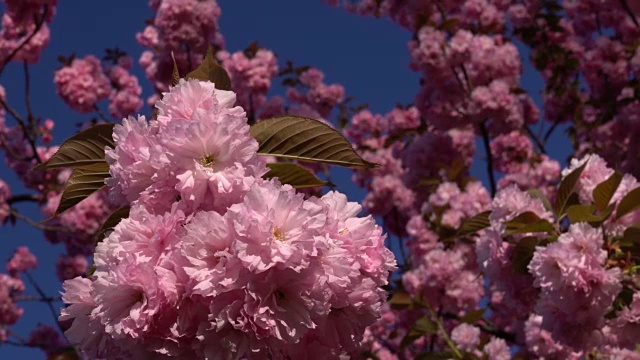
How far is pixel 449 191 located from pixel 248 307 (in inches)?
176

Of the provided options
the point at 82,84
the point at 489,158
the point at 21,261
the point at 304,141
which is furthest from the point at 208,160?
the point at 21,261

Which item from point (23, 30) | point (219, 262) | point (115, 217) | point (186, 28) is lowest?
point (219, 262)

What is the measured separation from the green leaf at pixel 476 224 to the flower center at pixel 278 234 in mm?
1651

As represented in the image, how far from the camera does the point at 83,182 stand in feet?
4.44

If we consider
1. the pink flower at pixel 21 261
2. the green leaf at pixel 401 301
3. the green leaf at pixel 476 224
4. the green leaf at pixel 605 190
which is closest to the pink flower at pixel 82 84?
the pink flower at pixel 21 261

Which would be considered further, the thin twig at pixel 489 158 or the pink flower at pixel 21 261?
the pink flower at pixel 21 261

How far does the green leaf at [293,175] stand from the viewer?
1.33m

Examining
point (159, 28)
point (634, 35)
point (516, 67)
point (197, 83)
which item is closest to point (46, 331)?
point (159, 28)

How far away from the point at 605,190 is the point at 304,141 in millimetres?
1216

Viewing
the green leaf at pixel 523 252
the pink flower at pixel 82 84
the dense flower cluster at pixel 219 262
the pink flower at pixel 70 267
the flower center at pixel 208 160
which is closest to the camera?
the dense flower cluster at pixel 219 262

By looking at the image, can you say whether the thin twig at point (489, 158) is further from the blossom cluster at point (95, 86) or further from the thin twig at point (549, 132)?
the blossom cluster at point (95, 86)

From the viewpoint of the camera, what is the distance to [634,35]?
638 centimetres

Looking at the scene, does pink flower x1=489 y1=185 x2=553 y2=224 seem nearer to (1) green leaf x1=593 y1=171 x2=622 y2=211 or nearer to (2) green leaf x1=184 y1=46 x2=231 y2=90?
(1) green leaf x1=593 y1=171 x2=622 y2=211

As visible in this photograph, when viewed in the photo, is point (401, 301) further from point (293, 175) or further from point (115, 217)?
→ point (115, 217)
